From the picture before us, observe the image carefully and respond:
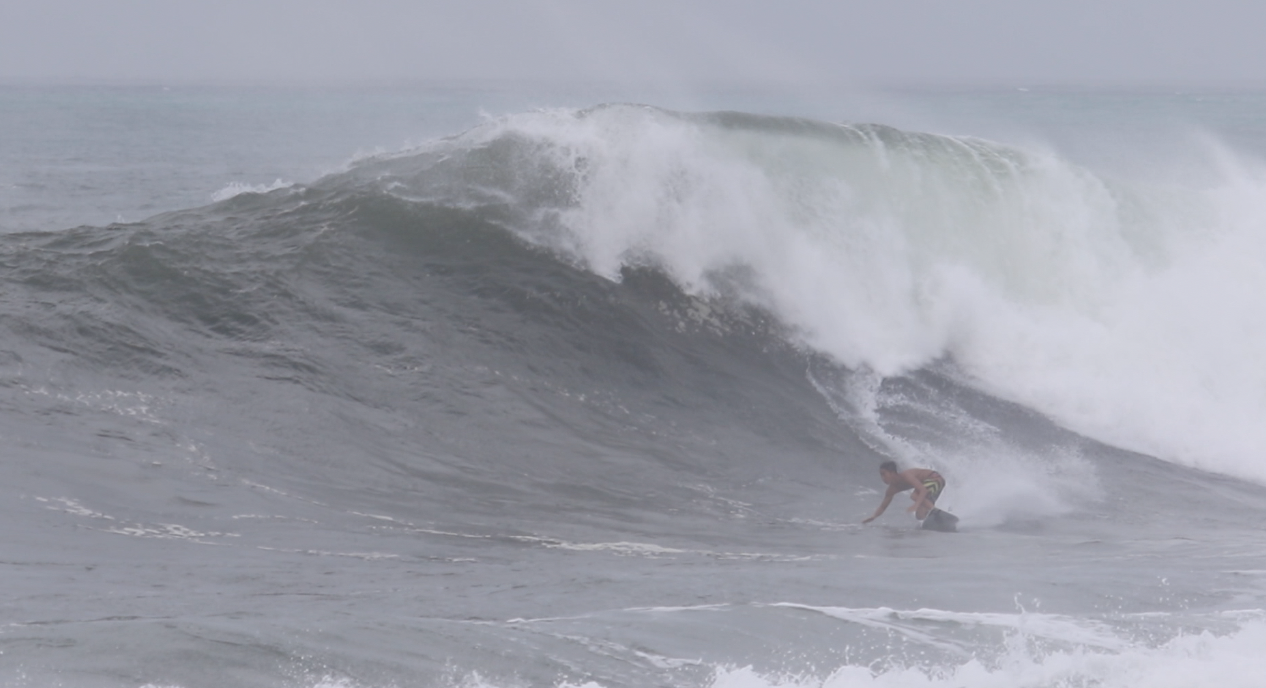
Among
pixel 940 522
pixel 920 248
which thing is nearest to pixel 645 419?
pixel 940 522

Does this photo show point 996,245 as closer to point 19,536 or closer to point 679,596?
point 679,596

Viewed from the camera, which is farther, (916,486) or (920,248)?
(920,248)

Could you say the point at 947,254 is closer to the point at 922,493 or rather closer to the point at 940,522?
the point at 922,493

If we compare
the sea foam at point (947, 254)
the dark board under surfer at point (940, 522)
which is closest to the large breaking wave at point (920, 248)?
the sea foam at point (947, 254)

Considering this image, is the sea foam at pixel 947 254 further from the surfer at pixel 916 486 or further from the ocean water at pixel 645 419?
A: the surfer at pixel 916 486

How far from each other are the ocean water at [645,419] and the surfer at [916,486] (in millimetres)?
225

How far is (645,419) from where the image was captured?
1081 cm

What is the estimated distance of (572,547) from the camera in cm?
762

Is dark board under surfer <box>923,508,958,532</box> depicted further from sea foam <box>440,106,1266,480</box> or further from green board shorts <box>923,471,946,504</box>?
sea foam <box>440,106,1266,480</box>

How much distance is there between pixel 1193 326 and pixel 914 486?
7.74 meters

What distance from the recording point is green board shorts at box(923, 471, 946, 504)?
9.23 metres

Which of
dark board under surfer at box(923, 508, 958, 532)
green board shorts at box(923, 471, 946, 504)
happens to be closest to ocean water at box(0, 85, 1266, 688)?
dark board under surfer at box(923, 508, 958, 532)

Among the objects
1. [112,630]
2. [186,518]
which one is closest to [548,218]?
[186,518]

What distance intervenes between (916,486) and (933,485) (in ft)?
0.43
